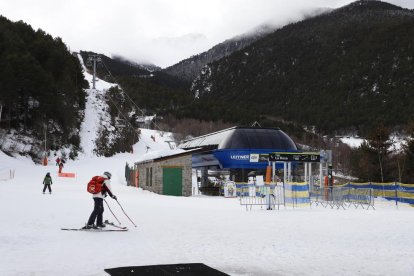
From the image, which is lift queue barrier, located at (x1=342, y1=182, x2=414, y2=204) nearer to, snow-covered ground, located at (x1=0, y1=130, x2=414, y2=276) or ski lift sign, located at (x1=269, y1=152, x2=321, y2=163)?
ski lift sign, located at (x1=269, y1=152, x2=321, y2=163)

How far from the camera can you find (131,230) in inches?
511

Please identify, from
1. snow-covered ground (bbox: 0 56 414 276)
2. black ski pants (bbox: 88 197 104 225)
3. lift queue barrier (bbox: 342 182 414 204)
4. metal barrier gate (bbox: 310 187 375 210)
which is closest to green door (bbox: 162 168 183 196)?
metal barrier gate (bbox: 310 187 375 210)

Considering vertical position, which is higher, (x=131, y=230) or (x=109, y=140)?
(x=109, y=140)

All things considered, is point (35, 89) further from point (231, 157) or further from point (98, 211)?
point (98, 211)

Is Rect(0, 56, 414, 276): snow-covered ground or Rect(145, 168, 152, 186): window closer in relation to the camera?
Rect(0, 56, 414, 276): snow-covered ground

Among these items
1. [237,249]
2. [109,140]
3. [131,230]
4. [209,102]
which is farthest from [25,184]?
[209,102]

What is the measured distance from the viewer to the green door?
1291 inches

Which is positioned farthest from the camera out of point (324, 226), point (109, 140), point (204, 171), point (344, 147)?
point (344, 147)

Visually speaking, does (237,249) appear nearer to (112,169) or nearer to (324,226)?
(324,226)

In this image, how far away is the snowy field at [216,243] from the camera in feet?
26.6

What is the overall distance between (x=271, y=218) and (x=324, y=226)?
2924 mm

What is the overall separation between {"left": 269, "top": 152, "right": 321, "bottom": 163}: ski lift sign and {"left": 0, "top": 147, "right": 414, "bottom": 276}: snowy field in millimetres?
9643

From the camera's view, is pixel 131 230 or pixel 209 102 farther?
pixel 209 102

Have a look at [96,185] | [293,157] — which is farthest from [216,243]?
[293,157]
